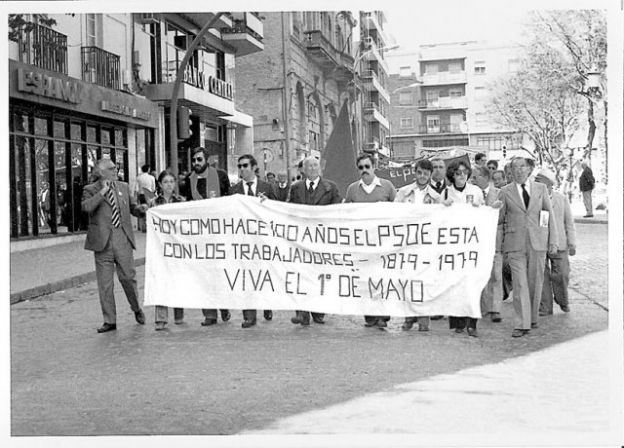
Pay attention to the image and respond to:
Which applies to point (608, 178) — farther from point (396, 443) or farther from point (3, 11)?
point (3, 11)

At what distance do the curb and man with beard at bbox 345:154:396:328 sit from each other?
458 cm

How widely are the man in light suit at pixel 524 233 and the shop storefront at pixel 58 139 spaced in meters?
8.65

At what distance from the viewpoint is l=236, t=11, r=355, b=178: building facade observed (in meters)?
32.0

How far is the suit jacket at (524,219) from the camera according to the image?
7.67m

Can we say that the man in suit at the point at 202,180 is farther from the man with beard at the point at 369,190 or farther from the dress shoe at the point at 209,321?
the man with beard at the point at 369,190

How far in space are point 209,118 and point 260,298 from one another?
791 inches

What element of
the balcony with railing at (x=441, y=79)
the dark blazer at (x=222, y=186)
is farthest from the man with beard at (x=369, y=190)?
the balcony with railing at (x=441, y=79)

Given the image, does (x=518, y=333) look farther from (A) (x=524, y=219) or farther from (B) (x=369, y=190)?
(B) (x=369, y=190)

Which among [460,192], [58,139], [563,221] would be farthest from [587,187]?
[460,192]

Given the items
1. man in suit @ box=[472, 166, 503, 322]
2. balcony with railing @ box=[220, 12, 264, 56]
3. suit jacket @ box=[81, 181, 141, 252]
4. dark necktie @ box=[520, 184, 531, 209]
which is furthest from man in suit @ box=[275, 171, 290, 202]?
balcony with railing @ box=[220, 12, 264, 56]

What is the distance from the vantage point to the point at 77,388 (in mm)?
6105

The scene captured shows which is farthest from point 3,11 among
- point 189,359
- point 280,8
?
point 189,359

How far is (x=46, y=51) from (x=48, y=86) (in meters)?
→ 0.66

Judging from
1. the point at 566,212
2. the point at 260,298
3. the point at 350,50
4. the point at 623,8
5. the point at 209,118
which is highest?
the point at 350,50
